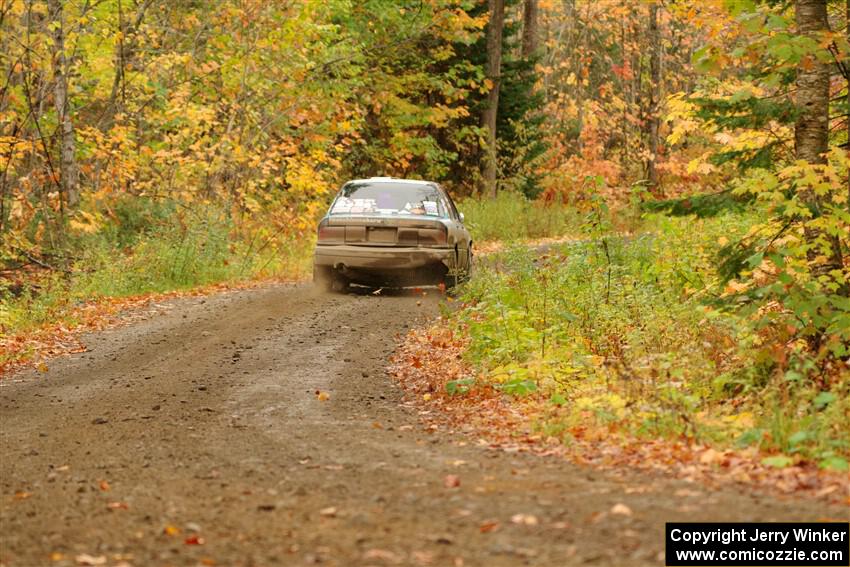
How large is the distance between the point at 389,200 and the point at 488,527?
11.4 meters

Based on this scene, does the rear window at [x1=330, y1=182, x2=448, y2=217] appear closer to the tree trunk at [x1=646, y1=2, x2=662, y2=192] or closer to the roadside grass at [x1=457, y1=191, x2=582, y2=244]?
the roadside grass at [x1=457, y1=191, x2=582, y2=244]

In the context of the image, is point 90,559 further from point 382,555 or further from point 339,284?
point 339,284

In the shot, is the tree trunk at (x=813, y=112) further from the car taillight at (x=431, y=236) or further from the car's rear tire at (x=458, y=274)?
the car taillight at (x=431, y=236)

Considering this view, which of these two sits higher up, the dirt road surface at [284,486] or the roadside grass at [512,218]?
the roadside grass at [512,218]

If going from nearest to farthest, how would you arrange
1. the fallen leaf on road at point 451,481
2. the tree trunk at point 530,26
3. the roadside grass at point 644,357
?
the fallen leaf on road at point 451,481 → the roadside grass at point 644,357 → the tree trunk at point 530,26

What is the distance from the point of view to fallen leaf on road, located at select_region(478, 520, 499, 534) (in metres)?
5.14

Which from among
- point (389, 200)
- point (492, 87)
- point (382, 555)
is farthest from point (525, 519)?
point (492, 87)

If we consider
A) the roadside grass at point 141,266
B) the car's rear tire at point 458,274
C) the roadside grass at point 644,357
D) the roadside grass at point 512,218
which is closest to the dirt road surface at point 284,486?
the roadside grass at point 644,357

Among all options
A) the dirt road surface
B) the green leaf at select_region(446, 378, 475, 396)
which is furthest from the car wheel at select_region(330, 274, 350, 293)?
the green leaf at select_region(446, 378, 475, 396)

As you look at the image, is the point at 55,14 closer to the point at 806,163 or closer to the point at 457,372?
the point at 457,372

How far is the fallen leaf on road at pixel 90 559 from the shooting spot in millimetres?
4848

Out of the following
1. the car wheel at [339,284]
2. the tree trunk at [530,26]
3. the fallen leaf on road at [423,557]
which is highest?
the tree trunk at [530,26]

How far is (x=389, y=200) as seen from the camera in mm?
16281

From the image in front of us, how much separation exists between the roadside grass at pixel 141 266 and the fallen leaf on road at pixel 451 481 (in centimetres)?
837
